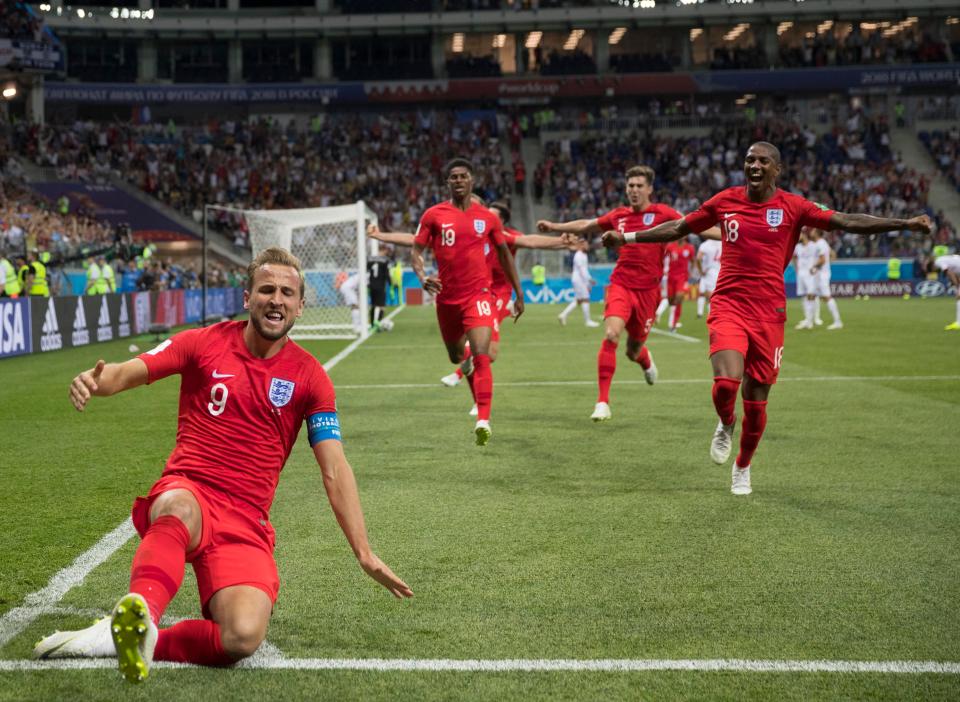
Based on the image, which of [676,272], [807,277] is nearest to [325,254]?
[676,272]

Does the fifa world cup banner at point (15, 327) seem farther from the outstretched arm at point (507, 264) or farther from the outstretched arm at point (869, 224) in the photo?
the outstretched arm at point (869, 224)

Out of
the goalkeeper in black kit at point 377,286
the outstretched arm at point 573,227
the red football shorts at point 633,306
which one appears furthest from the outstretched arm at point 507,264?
the goalkeeper in black kit at point 377,286

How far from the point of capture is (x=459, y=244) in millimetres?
9719

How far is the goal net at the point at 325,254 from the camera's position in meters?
23.2

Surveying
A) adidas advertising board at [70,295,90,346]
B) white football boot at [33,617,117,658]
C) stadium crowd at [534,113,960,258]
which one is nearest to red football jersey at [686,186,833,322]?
white football boot at [33,617,117,658]

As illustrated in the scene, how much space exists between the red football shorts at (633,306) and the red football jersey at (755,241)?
3.38 m

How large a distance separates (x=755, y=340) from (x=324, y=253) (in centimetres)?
2270

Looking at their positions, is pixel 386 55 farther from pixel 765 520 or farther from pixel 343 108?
pixel 765 520

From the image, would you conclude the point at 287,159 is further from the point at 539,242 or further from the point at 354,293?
the point at 539,242

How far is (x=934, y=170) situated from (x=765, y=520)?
51.9 meters

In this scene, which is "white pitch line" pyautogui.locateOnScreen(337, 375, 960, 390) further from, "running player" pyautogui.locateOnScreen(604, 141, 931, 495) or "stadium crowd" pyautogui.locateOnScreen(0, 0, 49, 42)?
"stadium crowd" pyautogui.locateOnScreen(0, 0, 49, 42)

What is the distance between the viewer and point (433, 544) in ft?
18.0

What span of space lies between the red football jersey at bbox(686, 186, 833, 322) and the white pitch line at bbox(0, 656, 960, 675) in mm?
3632

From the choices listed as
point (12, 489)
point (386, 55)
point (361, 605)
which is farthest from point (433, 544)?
point (386, 55)
